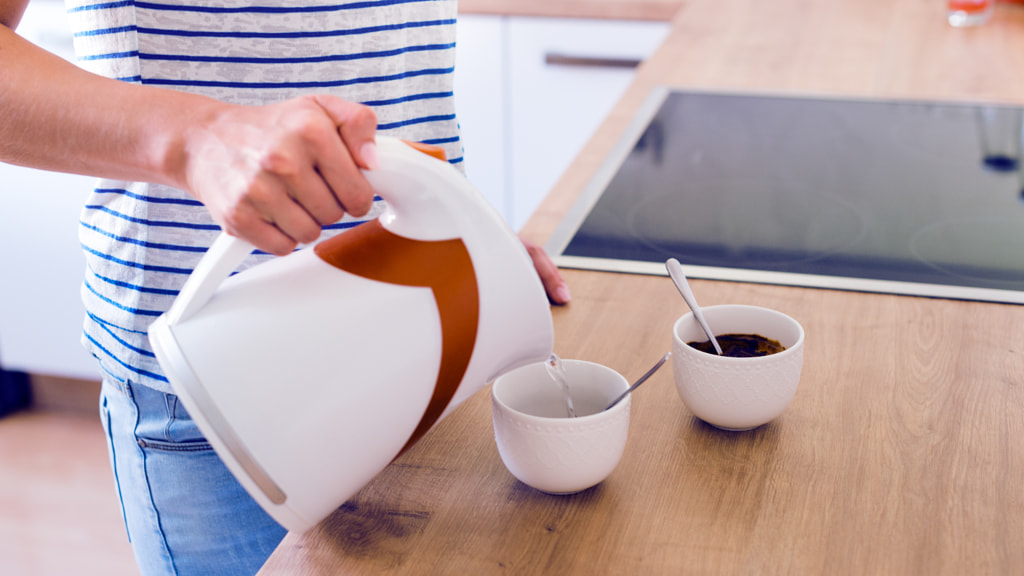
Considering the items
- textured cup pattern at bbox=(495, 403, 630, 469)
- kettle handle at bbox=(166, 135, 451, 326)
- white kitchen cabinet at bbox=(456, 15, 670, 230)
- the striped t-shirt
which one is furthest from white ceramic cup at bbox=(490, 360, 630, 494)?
white kitchen cabinet at bbox=(456, 15, 670, 230)

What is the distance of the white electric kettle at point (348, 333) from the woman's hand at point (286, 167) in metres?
0.01

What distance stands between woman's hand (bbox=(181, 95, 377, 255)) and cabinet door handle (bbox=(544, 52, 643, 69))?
1.49 m

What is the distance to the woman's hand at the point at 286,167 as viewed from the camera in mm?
470

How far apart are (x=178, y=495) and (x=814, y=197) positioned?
2.40 ft

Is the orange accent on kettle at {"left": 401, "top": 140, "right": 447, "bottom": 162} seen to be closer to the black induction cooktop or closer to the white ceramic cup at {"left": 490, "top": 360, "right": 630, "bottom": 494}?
the white ceramic cup at {"left": 490, "top": 360, "right": 630, "bottom": 494}

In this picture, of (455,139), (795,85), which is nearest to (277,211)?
(455,139)

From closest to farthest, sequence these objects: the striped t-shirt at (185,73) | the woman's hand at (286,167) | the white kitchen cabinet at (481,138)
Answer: the woman's hand at (286,167)
the striped t-shirt at (185,73)
the white kitchen cabinet at (481,138)

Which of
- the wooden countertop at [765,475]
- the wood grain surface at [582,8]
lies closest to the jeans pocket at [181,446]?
the wooden countertop at [765,475]

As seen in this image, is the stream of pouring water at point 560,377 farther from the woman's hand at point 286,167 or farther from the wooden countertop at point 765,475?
the woman's hand at point 286,167

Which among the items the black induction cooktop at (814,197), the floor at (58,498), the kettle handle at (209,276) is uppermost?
the kettle handle at (209,276)

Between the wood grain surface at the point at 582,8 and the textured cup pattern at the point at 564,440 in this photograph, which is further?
the wood grain surface at the point at 582,8

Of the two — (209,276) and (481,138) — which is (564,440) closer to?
(209,276)

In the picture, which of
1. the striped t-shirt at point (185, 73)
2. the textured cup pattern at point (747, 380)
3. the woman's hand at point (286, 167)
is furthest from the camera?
the striped t-shirt at point (185, 73)

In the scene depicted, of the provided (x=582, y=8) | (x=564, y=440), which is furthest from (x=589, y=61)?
(x=564, y=440)
